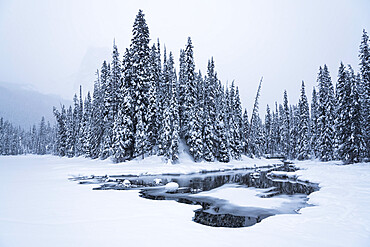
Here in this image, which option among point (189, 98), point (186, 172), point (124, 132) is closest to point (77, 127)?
point (124, 132)

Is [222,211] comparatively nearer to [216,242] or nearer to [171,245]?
[216,242]

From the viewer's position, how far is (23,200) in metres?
A: 12.4

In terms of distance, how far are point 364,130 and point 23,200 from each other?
4606cm

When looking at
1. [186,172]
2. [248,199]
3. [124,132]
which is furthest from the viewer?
[124,132]

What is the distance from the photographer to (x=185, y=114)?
45.1 m

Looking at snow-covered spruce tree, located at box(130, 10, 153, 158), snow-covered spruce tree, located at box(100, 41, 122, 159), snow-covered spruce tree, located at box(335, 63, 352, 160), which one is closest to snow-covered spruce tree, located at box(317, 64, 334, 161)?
snow-covered spruce tree, located at box(335, 63, 352, 160)

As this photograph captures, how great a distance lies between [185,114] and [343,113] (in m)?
26.8

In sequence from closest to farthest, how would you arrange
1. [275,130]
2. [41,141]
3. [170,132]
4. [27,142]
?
[170,132], [275,130], [41,141], [27,142]

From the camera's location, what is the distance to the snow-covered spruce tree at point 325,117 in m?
46.4

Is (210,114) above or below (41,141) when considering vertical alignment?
above

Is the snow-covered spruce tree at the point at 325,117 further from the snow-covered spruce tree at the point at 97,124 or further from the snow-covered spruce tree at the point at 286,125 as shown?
the snow-covered spruce tree at the point at 97,124

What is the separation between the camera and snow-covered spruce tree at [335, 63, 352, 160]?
36781 mm

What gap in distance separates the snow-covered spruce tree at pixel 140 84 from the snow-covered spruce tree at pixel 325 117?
35.6 metres

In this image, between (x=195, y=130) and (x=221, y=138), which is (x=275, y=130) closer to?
(x=221, y=138)
